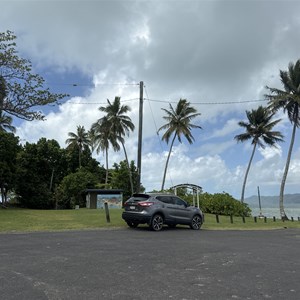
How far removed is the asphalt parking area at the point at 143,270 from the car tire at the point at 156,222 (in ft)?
14.8

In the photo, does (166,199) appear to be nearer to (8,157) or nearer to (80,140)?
(8,157)

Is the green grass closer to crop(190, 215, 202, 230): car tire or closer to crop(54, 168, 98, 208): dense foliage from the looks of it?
crop(190, 215, 202, 230): car tire

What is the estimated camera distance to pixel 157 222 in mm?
16828

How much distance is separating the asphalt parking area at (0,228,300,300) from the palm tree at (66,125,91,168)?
5671 centimetres

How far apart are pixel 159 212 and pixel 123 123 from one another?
3267 centimetres

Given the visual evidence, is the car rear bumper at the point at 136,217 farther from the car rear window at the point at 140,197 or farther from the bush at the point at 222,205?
the bush at the point at 222,205

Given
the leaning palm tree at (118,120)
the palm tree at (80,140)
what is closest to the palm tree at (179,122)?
the leaning palm tree at (118,120)

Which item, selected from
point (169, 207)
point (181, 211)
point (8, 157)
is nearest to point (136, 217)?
point (169, 207)

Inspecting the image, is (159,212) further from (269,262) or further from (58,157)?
(58,157)

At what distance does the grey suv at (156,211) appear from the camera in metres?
16.6

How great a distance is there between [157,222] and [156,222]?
66mm

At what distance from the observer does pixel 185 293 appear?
5.96 metres

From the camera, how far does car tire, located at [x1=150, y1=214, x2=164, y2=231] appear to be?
1661cm

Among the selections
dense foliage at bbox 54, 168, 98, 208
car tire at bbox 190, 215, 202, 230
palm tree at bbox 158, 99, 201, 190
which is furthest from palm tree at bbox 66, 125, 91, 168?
car tire at bbox 190, 215, 202, 230
